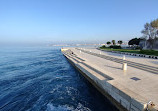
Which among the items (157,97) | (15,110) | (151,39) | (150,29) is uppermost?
(150,29)

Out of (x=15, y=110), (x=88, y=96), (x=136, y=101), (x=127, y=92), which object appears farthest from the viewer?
(x=88, y=96)

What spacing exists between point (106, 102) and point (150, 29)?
2834 centimetres

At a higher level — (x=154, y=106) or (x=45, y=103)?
(x=154, y=106)

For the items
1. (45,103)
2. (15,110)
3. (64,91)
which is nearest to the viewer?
(15,110)

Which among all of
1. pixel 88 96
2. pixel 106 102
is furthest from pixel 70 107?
pixel 106 102

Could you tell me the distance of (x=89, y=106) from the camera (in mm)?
5949

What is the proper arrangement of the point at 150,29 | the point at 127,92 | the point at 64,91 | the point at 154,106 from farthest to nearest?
the point at 150,29, the point at 64,91, the point at 127,92, the point at 154,106

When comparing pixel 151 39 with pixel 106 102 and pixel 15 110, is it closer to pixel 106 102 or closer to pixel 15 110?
pixel 106 102

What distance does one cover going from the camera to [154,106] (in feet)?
11.3

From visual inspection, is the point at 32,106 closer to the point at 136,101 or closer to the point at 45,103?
the point at 45,103

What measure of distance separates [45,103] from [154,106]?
6.70m

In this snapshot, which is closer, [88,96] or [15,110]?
[15,110]

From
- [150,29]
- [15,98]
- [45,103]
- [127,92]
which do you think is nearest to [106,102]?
[127,92]

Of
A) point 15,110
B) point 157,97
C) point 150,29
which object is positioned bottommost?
point 15,110
